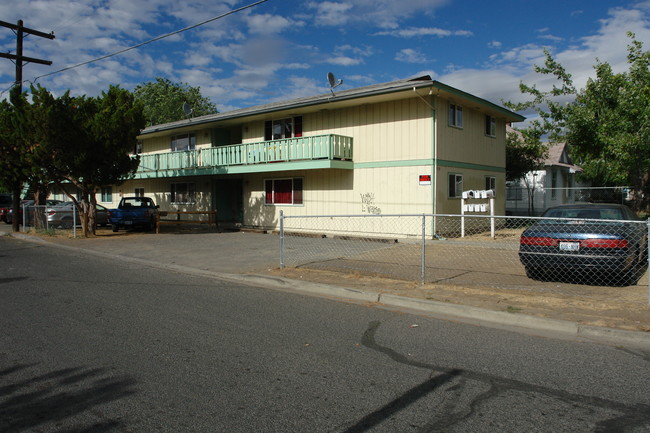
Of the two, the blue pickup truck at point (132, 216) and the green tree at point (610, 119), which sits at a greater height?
the green tree at point (610, 119)

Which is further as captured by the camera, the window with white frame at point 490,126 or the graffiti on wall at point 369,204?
the window with white frame at point 490,126

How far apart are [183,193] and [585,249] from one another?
2250cm

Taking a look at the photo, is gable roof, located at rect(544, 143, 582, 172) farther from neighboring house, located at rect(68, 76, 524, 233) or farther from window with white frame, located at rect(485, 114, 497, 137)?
window with white frame, located at rect(485, 114, 497, 137)

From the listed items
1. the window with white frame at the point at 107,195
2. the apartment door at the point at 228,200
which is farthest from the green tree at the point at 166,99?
the apartment door at the point at 228,200

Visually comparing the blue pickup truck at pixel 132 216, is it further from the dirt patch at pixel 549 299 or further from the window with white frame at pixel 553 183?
the window with white frame at pixel 553 183

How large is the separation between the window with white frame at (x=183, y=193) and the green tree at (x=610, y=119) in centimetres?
1688

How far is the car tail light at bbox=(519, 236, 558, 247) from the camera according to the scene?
812cm

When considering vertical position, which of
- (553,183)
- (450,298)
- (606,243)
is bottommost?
(450,298)

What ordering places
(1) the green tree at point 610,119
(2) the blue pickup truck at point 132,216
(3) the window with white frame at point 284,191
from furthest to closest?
(2) the blue pickup truck at point 132,216
(3) the window with white frame at point 284,191
(1) the green tree at point 610,119

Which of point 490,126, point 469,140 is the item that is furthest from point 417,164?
point 490,126

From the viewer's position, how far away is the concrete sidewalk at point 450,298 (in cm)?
598

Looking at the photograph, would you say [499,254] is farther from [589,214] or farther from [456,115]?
[456,115]

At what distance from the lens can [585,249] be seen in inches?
310

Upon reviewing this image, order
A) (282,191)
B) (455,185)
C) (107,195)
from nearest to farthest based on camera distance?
(455,185) → (282,191) → (107,195)
